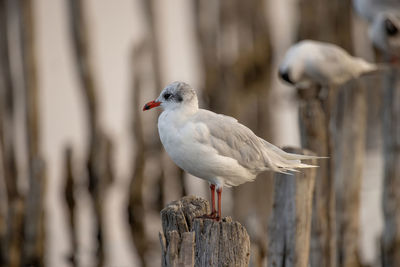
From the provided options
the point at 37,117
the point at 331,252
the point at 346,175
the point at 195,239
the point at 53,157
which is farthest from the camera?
the point at 53,157

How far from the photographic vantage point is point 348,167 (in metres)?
5.38

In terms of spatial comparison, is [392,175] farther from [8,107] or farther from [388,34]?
[8,107]

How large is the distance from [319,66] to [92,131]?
4879mm

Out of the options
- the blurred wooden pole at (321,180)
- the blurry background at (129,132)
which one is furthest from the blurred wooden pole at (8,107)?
the blurred wooden pole at (321,180)

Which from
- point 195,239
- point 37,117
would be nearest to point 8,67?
point 37,117

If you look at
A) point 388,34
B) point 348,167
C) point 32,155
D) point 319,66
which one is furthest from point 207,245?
point 32,155

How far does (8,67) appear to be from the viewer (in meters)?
9.63

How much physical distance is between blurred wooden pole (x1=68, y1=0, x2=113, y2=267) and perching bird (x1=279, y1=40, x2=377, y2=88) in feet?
13.7

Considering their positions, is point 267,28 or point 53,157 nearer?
point 267,28

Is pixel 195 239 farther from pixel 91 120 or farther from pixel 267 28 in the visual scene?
pixel 267 28

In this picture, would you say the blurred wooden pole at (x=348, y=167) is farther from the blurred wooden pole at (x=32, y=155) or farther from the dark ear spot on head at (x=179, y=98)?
the blurred wooden pole at (x=32, y=155)

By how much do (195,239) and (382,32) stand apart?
13.2 feet

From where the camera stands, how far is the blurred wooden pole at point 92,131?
9.52 metres

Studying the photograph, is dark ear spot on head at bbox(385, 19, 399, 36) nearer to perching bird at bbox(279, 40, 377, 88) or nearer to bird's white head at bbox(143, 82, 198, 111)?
perching bird at bbox(279, 40, 377, 88)
